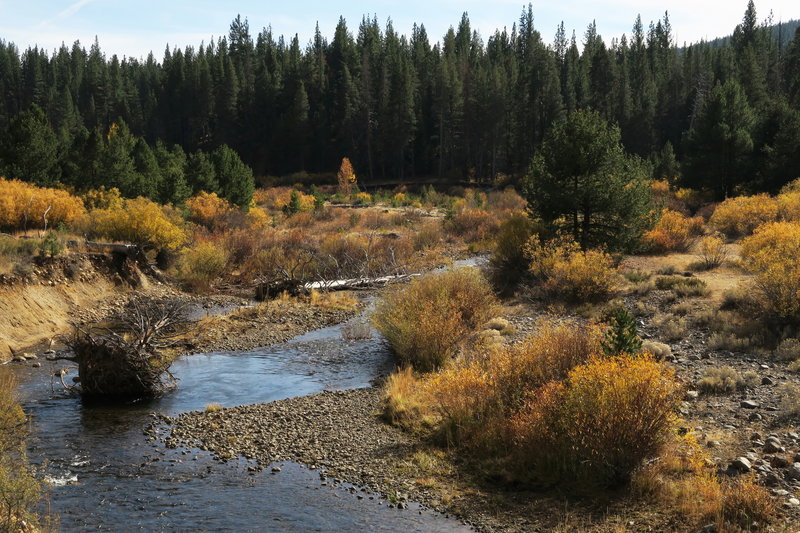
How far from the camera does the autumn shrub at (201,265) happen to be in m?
28.9

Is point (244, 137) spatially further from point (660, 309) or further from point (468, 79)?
point (660, 309)

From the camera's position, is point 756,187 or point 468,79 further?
point 468,79

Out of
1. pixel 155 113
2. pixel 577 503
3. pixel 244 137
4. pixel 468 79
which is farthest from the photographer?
pixel 155 113

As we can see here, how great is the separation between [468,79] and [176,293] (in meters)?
61.5

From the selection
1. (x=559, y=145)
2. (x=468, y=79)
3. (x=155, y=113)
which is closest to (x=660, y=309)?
(x=559, y=145)

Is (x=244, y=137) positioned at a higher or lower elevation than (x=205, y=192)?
higher

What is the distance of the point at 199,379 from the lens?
17.1 meters

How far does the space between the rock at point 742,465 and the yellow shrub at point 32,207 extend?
26.1 m

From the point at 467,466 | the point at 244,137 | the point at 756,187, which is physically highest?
the point at 244,137

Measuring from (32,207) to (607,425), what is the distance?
27512 mm

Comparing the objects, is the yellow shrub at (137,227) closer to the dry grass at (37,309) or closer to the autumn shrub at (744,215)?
the dry grass at (37,309)

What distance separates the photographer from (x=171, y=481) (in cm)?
1112

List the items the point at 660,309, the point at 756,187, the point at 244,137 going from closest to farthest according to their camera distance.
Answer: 1. the point at 660,309
2. the point at 756,187
3. the point at 244,137

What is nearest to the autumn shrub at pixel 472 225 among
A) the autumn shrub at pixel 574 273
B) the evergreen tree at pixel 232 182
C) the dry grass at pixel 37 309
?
the evergreen tree at pixel 232 182
